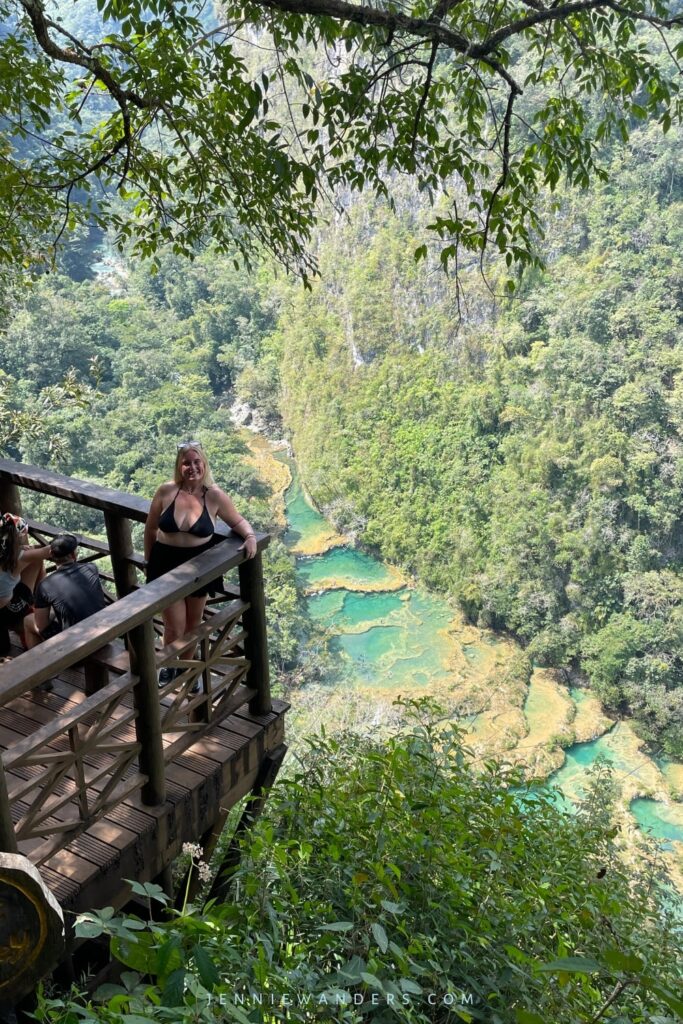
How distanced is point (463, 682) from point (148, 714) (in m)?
20.4

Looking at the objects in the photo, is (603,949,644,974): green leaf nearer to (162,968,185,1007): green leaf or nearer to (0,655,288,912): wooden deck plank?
(162,968,185,1007): green leaf

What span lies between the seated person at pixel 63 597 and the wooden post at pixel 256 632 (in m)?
0.49

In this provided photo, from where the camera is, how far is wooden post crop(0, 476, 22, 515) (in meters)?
2.96

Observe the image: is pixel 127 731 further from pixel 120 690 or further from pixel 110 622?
pixel 110 622

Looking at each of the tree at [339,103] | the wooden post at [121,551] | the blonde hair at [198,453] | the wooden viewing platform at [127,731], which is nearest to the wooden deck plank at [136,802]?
the wooden viewing platform at [127,731]

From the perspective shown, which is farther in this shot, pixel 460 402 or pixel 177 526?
pixel 460 402

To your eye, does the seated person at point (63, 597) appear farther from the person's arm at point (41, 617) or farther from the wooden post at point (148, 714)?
the wooden post at point (148, 714)

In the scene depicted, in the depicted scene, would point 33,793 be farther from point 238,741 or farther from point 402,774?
point 402,774

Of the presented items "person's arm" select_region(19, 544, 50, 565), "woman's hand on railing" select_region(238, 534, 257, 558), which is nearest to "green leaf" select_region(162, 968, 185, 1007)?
"woman's hand on railing" select_region(238, 534, 257, 558)

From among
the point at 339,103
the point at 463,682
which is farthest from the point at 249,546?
the point at 463,682

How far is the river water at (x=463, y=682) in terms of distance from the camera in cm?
1886

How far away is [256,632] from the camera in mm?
2477

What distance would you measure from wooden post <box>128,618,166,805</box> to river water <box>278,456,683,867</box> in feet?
54.1

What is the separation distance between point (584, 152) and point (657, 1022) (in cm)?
304
